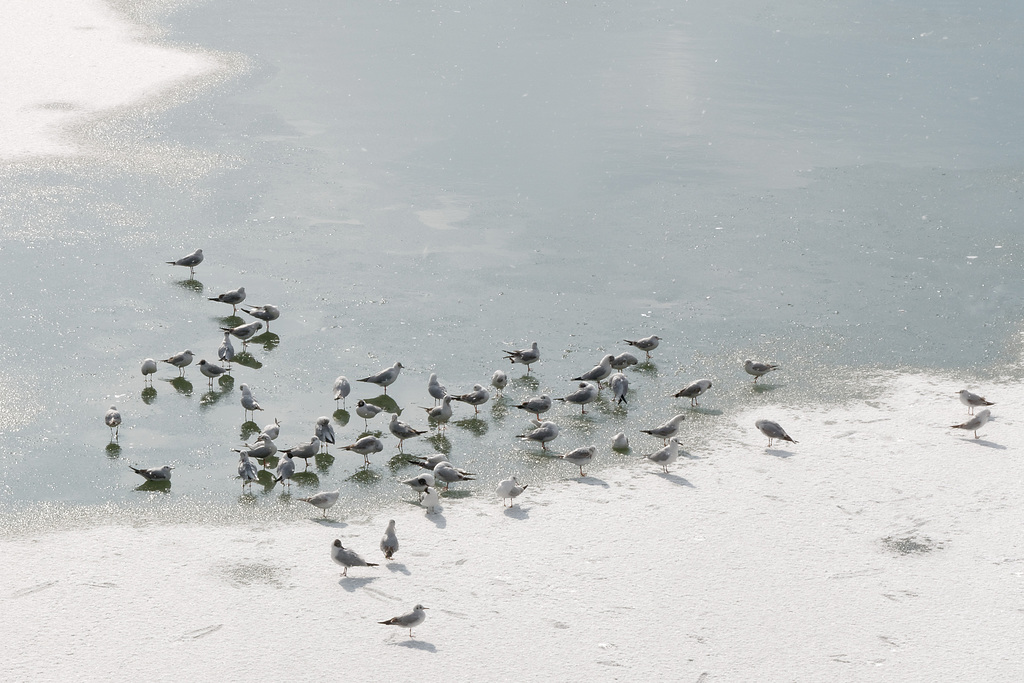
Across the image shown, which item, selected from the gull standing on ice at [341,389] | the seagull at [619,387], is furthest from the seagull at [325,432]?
the seagull at [619,387]

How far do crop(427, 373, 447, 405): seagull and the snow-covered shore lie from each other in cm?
192

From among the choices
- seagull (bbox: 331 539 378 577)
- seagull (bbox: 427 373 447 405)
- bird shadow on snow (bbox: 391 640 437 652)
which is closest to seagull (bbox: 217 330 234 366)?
seagull (bbox: 427 373 447 405)

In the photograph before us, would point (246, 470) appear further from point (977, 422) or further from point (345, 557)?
point (977, 422)

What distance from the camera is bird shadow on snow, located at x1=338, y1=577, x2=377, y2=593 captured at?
389 inches

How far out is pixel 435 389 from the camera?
13.0 m

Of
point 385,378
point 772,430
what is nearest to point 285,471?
point 385,378

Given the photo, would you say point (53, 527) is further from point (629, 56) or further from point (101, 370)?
point (629, 56)

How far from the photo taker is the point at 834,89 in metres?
25.2

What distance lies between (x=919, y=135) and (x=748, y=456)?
12.5m

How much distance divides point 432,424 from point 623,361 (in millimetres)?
2508

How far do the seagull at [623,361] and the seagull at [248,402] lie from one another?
407cm

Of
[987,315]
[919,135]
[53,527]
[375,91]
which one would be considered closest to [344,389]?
[53,527]

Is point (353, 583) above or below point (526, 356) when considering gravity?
below

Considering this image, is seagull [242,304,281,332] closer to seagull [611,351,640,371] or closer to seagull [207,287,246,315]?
seagull [207,287,246,315]
